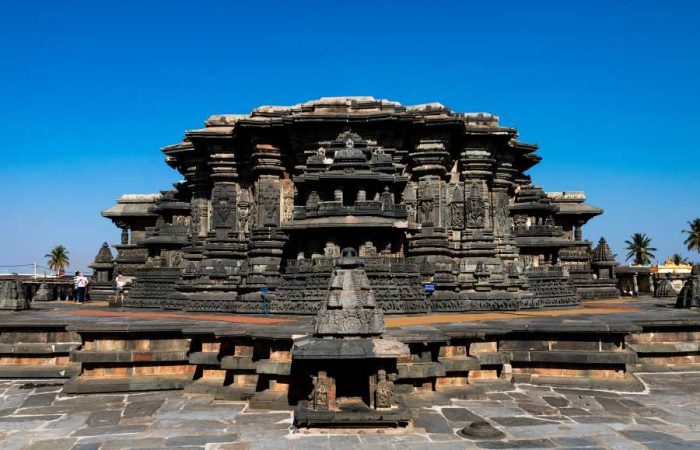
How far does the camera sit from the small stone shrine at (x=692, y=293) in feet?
57.7

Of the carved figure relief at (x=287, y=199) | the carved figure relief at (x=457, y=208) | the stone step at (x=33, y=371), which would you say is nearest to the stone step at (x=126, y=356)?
the stone step at (x=33, y=371)

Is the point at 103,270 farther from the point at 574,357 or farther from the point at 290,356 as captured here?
the point at 574,357

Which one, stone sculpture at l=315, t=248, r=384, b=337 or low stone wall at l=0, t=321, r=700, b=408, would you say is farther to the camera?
low stone wall at l=0, t=321, r=700, b=408

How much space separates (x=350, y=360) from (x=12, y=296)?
1453 cm

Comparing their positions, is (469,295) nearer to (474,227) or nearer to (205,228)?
(474,227)

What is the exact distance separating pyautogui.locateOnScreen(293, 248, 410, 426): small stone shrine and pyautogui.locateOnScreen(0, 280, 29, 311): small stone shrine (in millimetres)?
13936

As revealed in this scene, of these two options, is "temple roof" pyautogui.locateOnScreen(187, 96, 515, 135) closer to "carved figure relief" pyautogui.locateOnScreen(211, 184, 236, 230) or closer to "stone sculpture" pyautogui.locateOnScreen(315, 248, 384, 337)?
"carved figure relief" pyautogui.locateOnScreen(211, 184, 236, 230)

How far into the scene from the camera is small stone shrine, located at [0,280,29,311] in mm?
17203

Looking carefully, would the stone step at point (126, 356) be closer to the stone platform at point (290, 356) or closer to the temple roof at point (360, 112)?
the stone platform at point (290, 356)

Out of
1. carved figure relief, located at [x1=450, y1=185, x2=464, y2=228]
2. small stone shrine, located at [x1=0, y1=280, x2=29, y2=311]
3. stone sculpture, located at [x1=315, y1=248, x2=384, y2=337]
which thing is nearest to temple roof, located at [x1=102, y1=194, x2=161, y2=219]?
small stone shrine, located at [x1=0, y1=280, x2=29, y2=311]

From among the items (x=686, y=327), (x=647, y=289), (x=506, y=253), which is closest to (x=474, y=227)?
(x=506, y=253)

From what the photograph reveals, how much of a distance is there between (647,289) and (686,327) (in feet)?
106

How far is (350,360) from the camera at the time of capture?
7.43 m

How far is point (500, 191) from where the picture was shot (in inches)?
961
